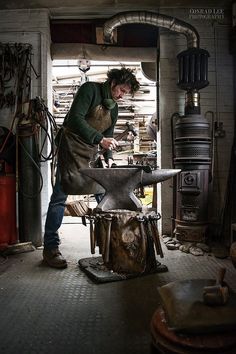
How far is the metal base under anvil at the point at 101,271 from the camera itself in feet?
8.33

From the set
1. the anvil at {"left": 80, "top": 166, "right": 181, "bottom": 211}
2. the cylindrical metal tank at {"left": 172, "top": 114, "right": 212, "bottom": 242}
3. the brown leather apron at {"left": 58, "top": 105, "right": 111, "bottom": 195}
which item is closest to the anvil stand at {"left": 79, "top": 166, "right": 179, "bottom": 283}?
the anvil at {"left": 80, "top": 166, "right": 181, "bottom": 211}

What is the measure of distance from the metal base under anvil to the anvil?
1.83 feet

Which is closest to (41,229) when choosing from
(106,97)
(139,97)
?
(106,97)

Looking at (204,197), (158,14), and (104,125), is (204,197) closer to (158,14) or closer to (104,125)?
(104,125)

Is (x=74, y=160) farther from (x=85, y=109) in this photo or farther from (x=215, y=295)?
(x=215, y=295)

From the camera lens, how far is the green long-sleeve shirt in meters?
2.90

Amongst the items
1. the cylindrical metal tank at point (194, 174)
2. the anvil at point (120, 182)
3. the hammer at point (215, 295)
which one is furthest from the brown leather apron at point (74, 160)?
the hammer at point (215, 295)

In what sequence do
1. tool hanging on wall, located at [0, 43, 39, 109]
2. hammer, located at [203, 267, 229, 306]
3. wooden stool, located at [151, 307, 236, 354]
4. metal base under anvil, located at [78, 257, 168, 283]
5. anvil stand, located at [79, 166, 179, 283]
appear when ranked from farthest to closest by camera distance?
tool hanging on wall, located at [0, 43, 39, 109], metal base under anvil, located at [78, 257, 168, 283], anvil stand, located at [79, 166, 179, 283], hammer, located at [203, 267, 229, 306], wooden stool, located at [151, 307, 236, 354]

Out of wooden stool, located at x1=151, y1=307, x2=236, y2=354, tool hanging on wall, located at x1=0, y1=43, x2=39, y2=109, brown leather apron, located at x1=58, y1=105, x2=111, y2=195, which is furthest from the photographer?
tool hanging on wall, located at x1=0, y1=43, x2=39, y2=109

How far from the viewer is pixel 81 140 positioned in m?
3.03

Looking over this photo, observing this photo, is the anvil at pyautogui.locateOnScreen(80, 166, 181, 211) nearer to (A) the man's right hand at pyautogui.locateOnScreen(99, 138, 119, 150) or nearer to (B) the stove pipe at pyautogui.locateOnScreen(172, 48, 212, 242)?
(A) the man's right hand at pyautogui.locateOnScreen(99, 138, 119, 150)

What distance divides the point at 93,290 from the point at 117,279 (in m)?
0.25

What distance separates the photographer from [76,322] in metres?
1.89

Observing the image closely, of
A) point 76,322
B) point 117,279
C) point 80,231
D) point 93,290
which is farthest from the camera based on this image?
point 80,231
